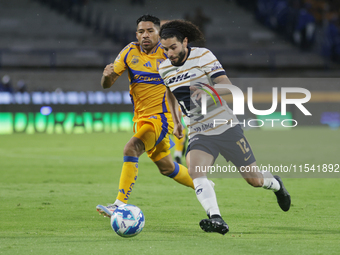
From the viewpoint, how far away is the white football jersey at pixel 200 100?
5133 millimetres

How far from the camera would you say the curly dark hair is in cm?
506

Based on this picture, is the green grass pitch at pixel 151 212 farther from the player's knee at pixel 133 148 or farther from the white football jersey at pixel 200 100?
the white football jersey at pixel 200 100

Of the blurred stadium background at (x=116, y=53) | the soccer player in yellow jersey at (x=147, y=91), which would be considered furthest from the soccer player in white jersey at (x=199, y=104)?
the blurred stadium background at (x=116, y=53)

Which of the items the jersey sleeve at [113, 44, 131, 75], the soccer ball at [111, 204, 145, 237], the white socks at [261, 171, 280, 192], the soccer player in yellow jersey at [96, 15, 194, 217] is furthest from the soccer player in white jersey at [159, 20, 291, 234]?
the jersey sleeve at [113, 44, 131, 75]

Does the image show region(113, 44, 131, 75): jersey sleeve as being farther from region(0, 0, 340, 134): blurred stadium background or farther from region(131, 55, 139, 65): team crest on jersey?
region(0, 0, 340, 134): blurred stadium background

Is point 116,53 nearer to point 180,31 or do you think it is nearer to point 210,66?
point 180,31

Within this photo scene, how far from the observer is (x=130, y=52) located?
244 inches

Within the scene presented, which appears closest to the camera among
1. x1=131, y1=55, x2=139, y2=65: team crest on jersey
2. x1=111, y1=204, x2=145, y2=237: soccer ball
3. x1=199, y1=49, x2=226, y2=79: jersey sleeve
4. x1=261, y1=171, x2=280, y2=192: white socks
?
x1=111, y1=204, x2=145, y2=237: soccer ball

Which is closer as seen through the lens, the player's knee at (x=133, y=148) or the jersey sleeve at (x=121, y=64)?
the player's knee at (x=133, y=148)

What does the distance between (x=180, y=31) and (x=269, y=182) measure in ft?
6.01

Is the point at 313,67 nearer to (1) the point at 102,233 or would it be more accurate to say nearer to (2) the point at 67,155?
(2) the point at 67,155

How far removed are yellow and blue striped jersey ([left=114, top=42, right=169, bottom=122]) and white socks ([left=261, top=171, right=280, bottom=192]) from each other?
142 centimetres

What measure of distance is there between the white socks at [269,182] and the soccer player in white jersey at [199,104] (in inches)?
9.9

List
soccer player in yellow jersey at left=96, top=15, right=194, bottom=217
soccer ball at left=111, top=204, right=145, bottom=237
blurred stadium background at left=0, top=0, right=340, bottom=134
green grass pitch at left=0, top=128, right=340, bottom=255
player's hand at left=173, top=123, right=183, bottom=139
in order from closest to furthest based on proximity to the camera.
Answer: green grass pitch at left=0, top=128, right=340, bottom=255 → soccer ball at left=111, top=204, right=145, bottom=237 → player's hand at left=173, top=123, right=183, bottom=139 → soccer player in yellow jersey at left=96, top=15, right=194, bottom=217 → blurred stadium background at left=0, top=0, right=340, bottom=134
